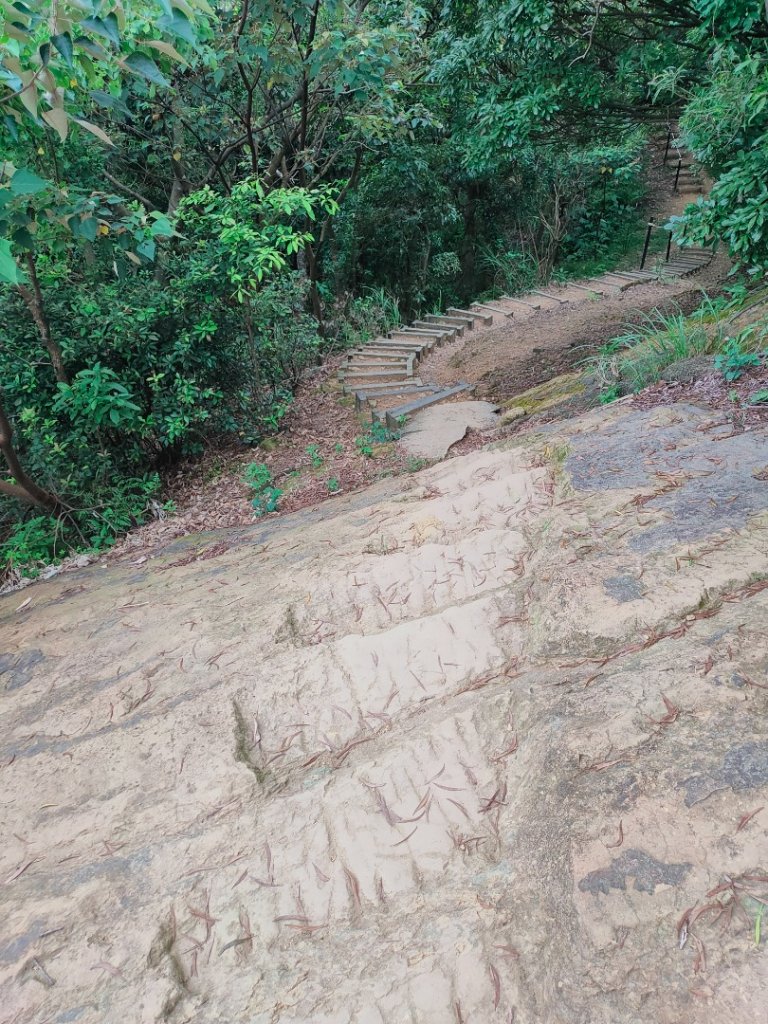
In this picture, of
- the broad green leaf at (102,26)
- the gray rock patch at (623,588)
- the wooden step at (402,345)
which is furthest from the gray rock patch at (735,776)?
the wooden step at (402,345)

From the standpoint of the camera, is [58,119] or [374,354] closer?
[58,119]

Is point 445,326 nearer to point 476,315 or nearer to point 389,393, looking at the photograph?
point 476,315

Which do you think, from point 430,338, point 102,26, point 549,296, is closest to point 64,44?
point 102,26

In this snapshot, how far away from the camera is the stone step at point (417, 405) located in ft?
21.2

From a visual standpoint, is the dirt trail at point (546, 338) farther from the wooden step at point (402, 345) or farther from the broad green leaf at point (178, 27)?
the broad green leaf at point (178, 27)

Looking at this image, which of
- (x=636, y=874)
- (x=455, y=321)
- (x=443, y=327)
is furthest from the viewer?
(x=455, y=321)

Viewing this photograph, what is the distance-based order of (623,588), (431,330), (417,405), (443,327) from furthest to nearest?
1. (443,327)
2. (431,330)
3. (417,405)
4. (623,588)

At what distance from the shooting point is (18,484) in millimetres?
5316

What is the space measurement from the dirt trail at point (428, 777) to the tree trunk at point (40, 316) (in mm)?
3142

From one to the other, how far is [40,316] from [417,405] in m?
3.62

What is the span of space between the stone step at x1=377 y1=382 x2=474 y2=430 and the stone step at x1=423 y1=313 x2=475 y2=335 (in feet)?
9.09

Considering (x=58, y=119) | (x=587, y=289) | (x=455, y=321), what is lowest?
(x=455, y=321)

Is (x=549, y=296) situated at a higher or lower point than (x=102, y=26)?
lower

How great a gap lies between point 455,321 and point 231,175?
3.97m
